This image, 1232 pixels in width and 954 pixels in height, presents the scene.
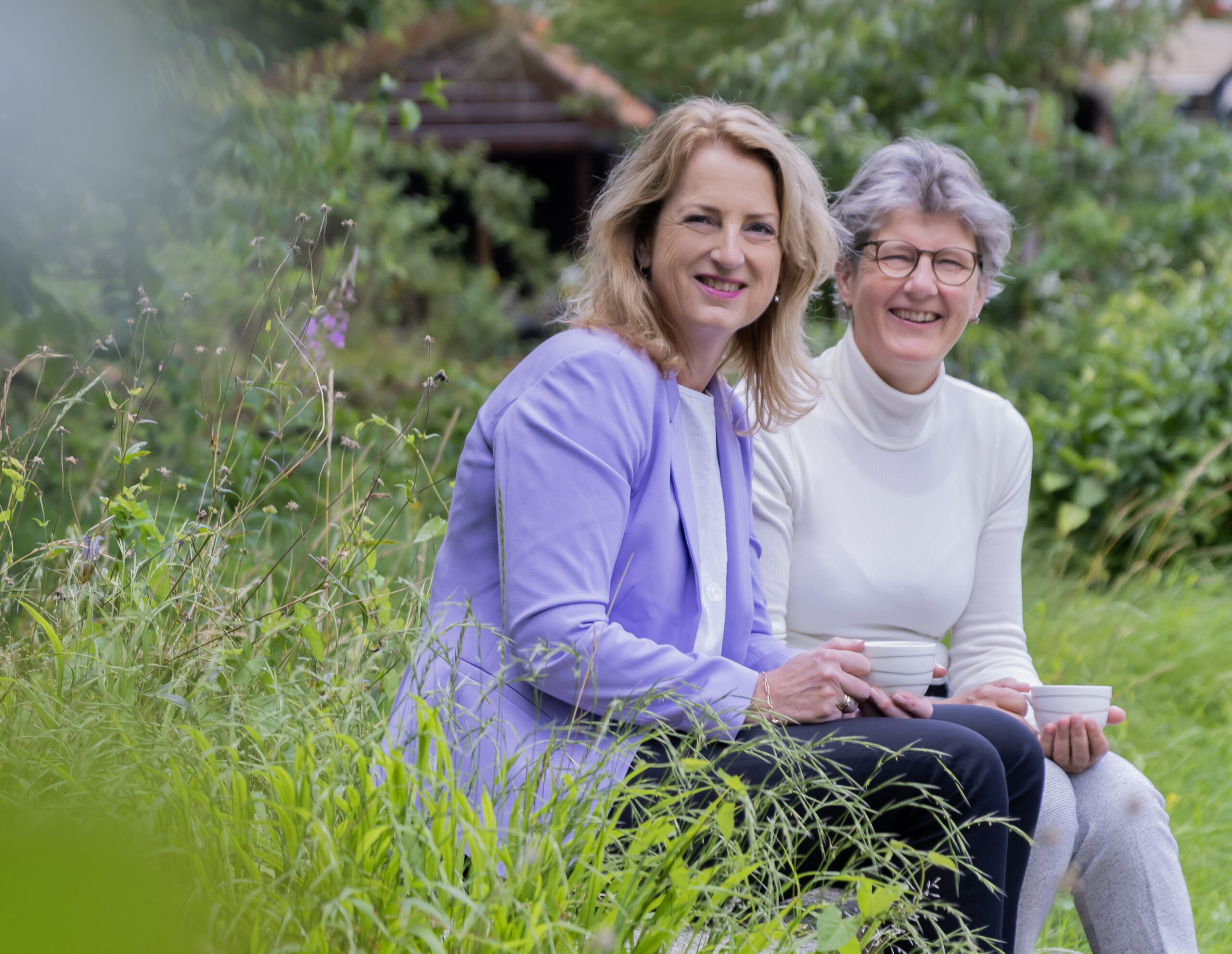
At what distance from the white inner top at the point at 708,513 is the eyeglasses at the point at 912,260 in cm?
59

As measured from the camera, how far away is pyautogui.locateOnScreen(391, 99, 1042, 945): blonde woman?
5.56ft

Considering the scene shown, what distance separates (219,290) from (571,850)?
5339 millimetres

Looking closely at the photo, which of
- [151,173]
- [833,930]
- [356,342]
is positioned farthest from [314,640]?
[356,342]

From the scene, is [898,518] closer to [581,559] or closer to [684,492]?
[684,492]

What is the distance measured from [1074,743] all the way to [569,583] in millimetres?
1023

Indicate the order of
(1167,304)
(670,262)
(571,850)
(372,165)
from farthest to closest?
(372,165) < (1167,304) < (670,262) < (571,850)

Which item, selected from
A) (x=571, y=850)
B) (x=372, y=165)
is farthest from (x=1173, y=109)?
(x=571, y=850)

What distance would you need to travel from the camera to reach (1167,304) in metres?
6.62

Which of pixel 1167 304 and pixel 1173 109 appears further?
pixel 1173 109

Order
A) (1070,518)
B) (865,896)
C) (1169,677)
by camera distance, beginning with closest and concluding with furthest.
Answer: (865,896) → (1169,677) → (1070,518)

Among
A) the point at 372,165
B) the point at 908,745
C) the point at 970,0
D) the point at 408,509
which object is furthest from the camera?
the point at 372,165

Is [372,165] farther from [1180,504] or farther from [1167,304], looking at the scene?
[1180,504]

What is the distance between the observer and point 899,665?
1.88 metres

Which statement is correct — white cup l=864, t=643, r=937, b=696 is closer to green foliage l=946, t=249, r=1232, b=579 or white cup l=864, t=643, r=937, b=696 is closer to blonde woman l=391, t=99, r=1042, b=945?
blonde woman l=391, t=99, r=1042, b=945
